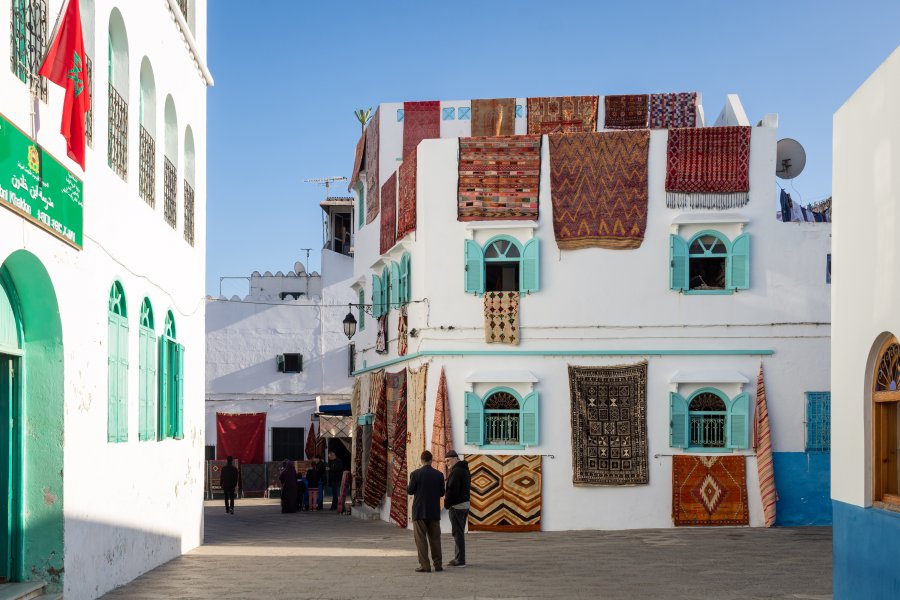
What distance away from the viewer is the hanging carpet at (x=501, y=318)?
21594 millimetres

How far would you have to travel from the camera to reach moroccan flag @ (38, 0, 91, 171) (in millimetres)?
10727

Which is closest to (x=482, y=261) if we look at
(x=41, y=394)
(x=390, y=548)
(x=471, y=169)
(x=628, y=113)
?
(x=471, y=169)

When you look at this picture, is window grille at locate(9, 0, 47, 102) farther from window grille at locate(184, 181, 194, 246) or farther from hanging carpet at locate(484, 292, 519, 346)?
hanging carpet at locate(484, 292, 519, 346)

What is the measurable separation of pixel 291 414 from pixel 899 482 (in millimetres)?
29443

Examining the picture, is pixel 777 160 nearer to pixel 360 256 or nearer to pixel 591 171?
pixel 591 171

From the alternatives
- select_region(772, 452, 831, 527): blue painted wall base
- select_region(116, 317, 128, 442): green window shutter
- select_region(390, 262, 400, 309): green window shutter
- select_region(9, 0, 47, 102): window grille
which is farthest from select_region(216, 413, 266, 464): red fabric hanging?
select_region(9, 0, 47, 102): window grille

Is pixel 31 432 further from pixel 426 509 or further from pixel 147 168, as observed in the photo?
pixel 426 509

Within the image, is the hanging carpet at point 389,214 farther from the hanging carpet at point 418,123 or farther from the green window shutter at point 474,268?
the green window shutter at point 474,268

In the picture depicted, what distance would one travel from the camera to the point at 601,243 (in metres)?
21.6

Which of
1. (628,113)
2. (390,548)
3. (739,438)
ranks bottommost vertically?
(390,548)

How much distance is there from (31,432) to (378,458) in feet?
49.0

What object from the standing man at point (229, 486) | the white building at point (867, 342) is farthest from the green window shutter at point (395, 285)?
the white building at point (867, 342)

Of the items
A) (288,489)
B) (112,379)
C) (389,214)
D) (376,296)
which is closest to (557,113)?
(389,214)

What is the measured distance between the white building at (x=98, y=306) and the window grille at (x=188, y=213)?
1.19ft
